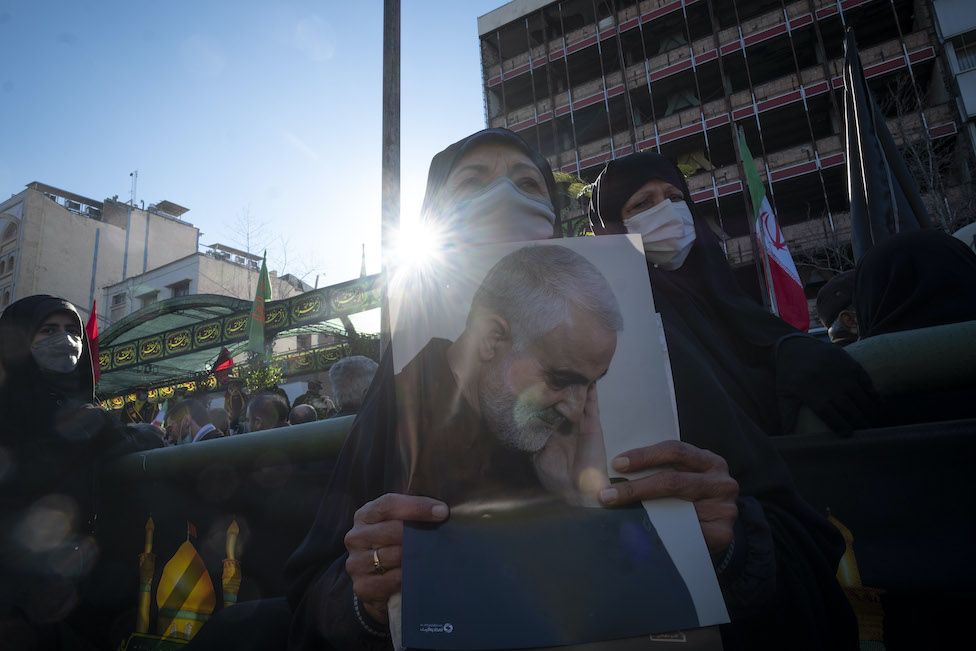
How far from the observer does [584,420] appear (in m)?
0.77

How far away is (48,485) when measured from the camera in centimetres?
186

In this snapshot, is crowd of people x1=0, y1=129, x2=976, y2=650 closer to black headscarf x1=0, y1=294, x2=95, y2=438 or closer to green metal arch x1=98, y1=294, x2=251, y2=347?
black headscarf x1=0, y1=294, x2=95, y2=438

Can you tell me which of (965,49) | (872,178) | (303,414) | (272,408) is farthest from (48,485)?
(965,49)

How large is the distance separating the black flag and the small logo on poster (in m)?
3.07

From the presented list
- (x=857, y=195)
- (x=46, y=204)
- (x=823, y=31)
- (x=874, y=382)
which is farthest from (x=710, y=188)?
(x=46, y=204)

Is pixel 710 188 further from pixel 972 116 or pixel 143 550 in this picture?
pixel 143 550

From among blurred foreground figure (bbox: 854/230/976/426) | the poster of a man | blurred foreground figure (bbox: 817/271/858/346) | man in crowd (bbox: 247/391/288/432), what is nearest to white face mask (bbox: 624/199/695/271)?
blurred foreground figure (bbox: 854/230/976/426)

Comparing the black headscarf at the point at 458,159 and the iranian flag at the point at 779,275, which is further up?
the iranian flag at the point at 779,275

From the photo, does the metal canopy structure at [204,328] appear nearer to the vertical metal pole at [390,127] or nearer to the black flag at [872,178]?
the vertical metal pole at [390,127]

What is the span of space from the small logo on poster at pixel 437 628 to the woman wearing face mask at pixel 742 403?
246 millimetres

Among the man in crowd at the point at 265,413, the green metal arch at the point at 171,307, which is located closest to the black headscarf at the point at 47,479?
the man in crowd at the point at 265,413

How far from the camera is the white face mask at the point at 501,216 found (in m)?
1.18

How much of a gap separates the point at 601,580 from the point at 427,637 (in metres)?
0.21

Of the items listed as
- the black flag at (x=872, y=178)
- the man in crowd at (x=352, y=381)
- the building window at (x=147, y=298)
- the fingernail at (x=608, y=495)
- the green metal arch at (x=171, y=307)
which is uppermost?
the building window at (x=147, y=298)
